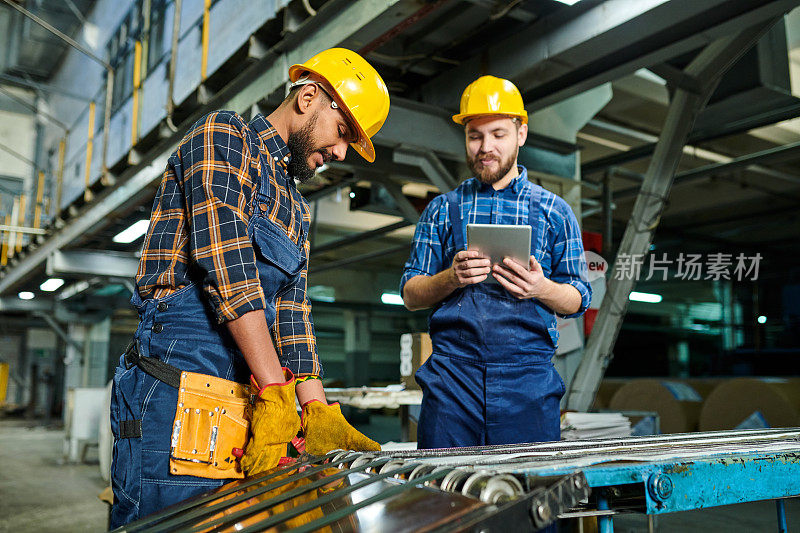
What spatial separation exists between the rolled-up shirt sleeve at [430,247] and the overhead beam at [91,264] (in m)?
7.79

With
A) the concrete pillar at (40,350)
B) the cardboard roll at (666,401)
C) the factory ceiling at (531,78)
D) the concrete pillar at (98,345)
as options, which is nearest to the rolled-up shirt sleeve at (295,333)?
the factory ceiling at (531,78)

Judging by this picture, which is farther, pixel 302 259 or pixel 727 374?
pixel 727 374

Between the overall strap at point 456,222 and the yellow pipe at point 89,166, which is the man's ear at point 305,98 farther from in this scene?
the yellow pipe at point 89,166

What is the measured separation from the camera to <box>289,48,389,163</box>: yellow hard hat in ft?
6.04

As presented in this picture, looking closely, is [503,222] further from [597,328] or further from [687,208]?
[687,208]

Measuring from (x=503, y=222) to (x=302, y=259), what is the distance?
2.81ft

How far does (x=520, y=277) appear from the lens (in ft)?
6.86

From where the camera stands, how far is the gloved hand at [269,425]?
4.68ft

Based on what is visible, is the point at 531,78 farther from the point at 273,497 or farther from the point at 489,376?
the point at 273,497

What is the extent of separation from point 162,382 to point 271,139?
71 centimetres

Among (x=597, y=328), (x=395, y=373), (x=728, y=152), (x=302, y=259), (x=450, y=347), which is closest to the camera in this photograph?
(x=302, y=259)

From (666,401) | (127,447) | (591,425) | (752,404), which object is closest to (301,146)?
(127,447)

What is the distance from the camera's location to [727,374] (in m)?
11.9

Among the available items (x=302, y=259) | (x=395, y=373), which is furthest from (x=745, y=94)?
(x=395, y=373)
